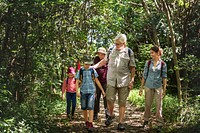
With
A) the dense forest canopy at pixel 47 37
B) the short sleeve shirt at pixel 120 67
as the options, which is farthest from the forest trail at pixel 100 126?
the short sleeve shirt at pixel 120 67

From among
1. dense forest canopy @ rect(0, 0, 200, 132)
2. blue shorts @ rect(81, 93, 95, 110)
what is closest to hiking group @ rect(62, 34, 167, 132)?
blue shorts @ rect(81, 93, 95, 110)

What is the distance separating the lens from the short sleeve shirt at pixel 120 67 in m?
7.27

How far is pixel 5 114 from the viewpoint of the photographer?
21.7ft

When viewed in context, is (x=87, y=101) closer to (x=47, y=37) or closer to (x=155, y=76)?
(x=155, y=76)

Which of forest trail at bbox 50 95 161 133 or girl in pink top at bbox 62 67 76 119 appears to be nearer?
forest trail at bbox 50 95 161 133

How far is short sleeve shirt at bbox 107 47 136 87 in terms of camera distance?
7.27m

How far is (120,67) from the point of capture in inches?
286

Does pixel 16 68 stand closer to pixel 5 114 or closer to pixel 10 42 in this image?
pixel 10 42

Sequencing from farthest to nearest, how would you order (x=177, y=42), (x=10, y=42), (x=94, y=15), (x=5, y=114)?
1. (x=177, y=42)
2. (x=94, y=15)
3. (x=10, y=42)
4. (x=5, y=114)

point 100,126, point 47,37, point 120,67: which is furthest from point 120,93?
point 47,37

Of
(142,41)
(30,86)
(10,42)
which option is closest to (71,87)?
(30,86)

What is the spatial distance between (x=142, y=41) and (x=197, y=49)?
33.8 feet

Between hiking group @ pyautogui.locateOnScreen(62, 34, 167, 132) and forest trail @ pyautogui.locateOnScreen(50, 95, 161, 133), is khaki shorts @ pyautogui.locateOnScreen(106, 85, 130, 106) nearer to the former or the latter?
hiking group @ pyautogui.locateOnScreen(62, 34, 167, 132)

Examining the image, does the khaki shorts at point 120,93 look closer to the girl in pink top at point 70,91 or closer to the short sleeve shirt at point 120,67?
the short sleeve shirt at point 120,67
